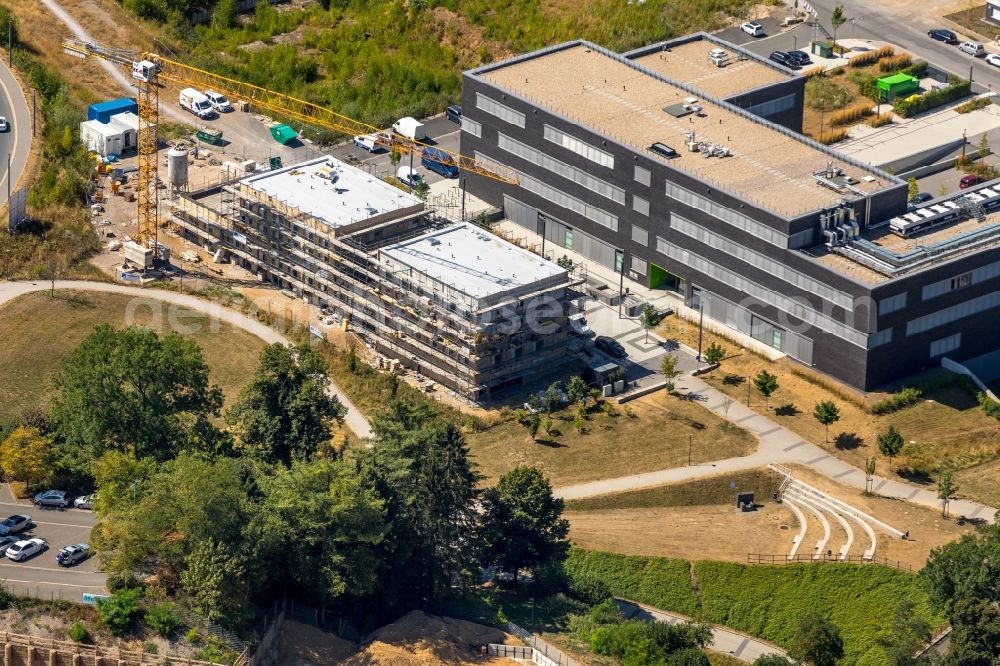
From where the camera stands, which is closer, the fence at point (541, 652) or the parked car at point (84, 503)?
the fence at point (541, 652)

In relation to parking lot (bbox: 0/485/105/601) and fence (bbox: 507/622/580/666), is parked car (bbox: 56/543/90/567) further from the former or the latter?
fence (bbox: 507/622/580/666)

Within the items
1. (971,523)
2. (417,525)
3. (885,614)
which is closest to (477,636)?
(417,525)

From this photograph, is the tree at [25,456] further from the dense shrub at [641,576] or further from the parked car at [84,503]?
the dense shrub at [641,576]

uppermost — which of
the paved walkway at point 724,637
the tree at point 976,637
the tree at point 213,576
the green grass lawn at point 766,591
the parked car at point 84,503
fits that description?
the tree at point 213,576

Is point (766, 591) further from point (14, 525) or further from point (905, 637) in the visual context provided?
point (14, 525)

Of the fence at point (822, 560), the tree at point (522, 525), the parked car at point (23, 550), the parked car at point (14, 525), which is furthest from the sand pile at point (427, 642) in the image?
the parked car at point (14, 525)

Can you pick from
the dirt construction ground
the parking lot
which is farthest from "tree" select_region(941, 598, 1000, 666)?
the parking lot
